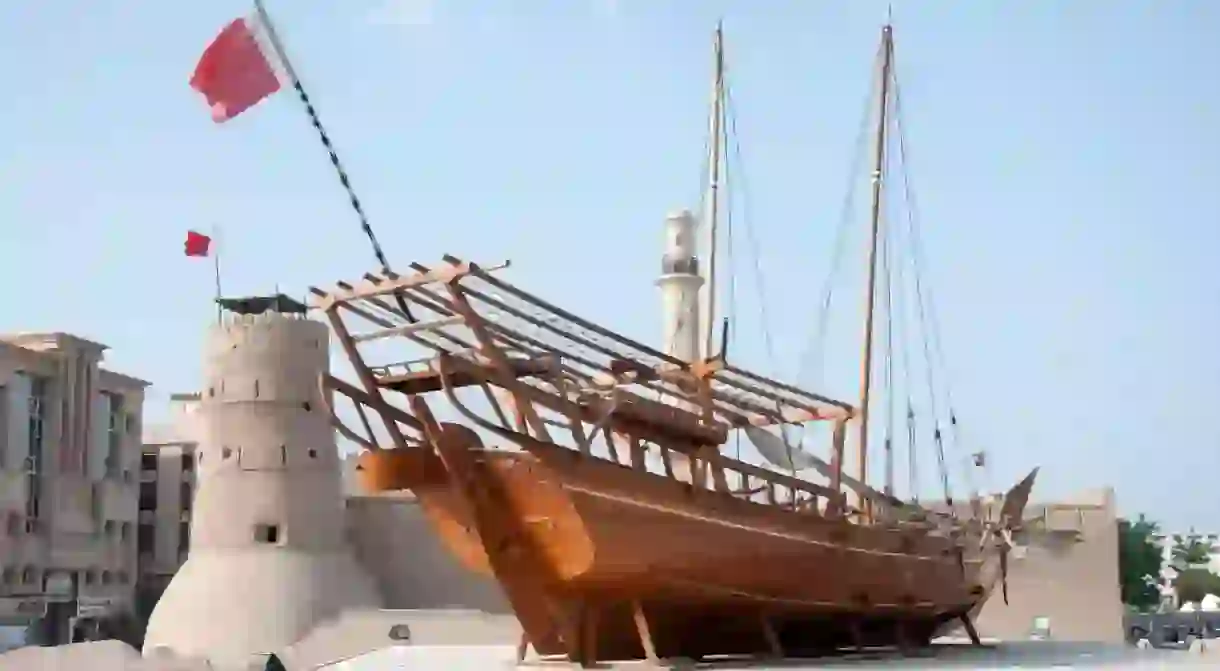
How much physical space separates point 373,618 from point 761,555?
82.6 feet

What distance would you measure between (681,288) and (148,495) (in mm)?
25154

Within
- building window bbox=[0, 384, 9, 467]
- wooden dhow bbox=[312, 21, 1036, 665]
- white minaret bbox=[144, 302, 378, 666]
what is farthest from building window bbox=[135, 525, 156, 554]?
wooden dhow bbox=[312, 21, 1036, 665]

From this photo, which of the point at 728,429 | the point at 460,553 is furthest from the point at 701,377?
the point at 460,553

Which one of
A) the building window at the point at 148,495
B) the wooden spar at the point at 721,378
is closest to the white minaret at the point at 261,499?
the building window at the point at 148,495

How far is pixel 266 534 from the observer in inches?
1656

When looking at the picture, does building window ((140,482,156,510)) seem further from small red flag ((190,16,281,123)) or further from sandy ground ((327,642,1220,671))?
small red flag ((190,16,281,123))

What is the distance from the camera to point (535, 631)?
16234 mm

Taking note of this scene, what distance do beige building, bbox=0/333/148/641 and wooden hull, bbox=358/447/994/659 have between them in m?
33.2

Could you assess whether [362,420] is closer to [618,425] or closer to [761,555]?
[618,425]

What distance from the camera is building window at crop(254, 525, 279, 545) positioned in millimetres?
41875

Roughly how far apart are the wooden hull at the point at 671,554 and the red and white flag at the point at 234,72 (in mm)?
4794

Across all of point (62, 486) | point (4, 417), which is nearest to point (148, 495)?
point (62, 486)

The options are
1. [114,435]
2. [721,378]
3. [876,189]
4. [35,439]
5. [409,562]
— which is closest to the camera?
[721,378]

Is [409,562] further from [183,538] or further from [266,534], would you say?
[183,538]
